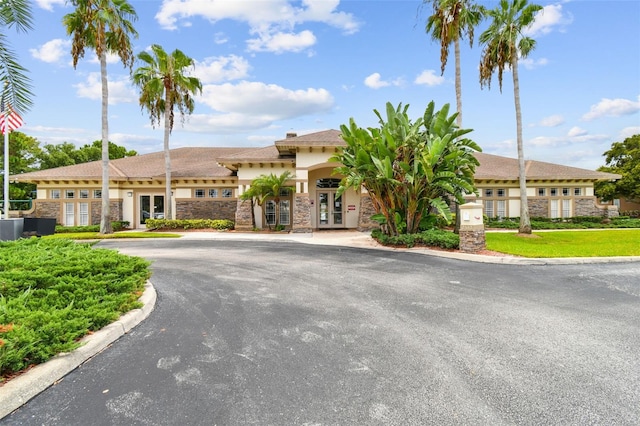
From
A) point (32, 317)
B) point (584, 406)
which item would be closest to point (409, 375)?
point (584, 406)

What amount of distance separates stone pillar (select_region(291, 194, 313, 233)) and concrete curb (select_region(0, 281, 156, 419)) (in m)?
15.9

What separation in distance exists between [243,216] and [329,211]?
6064mm

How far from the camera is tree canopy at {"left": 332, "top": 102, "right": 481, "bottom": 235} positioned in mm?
13602

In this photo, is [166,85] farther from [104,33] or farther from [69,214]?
[69,214]

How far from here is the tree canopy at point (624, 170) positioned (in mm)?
29641

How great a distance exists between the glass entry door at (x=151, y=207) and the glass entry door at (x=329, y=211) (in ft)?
40.5

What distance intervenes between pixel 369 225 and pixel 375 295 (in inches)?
589

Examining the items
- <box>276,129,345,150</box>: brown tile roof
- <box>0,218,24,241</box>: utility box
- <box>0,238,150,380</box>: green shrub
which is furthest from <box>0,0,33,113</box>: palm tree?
<box>276,129,345,150</box>: brown tile roof

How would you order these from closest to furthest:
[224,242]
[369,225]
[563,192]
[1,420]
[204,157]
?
[1,420], [224,242], [369,225], [563,192], [204,157]

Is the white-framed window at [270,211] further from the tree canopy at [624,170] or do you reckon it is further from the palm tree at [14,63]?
the tree canopy at [624,170]

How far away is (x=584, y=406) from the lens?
312 cm

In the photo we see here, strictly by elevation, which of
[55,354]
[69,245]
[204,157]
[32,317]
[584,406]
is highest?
[204,157]

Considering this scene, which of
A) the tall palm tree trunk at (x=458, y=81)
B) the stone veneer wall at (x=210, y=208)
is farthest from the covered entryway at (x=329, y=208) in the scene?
→ the tall palm tree trunk at (x=458, y=81)

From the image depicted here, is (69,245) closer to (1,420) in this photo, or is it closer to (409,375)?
(1,420)
